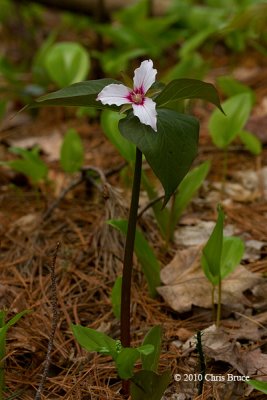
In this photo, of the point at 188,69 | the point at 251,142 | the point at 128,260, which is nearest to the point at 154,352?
the point at 128,260

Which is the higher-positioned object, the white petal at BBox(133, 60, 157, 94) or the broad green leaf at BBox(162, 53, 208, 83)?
the broad green leaf at BBox(162, 53, 208, 83)

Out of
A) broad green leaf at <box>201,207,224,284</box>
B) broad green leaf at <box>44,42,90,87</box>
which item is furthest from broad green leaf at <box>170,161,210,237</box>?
broad green leaf at <box>44,42,90,87</box>

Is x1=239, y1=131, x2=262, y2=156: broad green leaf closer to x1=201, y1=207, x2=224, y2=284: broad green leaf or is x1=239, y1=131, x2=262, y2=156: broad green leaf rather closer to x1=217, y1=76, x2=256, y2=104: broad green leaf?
x1=217, y1=76, x2=256, y2=104: broad green leaf

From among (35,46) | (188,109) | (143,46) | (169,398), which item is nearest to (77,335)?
(169,398)

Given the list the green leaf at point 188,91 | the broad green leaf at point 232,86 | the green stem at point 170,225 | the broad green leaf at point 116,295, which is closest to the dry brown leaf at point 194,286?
the green stem at point 170,225

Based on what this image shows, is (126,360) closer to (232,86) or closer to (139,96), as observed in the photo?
(139,96)

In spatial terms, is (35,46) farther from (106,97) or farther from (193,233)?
(106,97)

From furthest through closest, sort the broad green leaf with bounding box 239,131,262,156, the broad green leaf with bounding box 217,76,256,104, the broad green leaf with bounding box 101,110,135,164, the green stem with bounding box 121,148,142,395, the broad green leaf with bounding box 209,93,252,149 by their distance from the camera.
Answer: the broad green leaf with bounding box 217,76,256,104
the broad green leaf with bounding box 239,131,262,156
the broad green leaf with bounding box 209,93,252,149
the broad green leaf with bounding box 101,110,135,164
the green stem with bounding box 121,148,142,395
